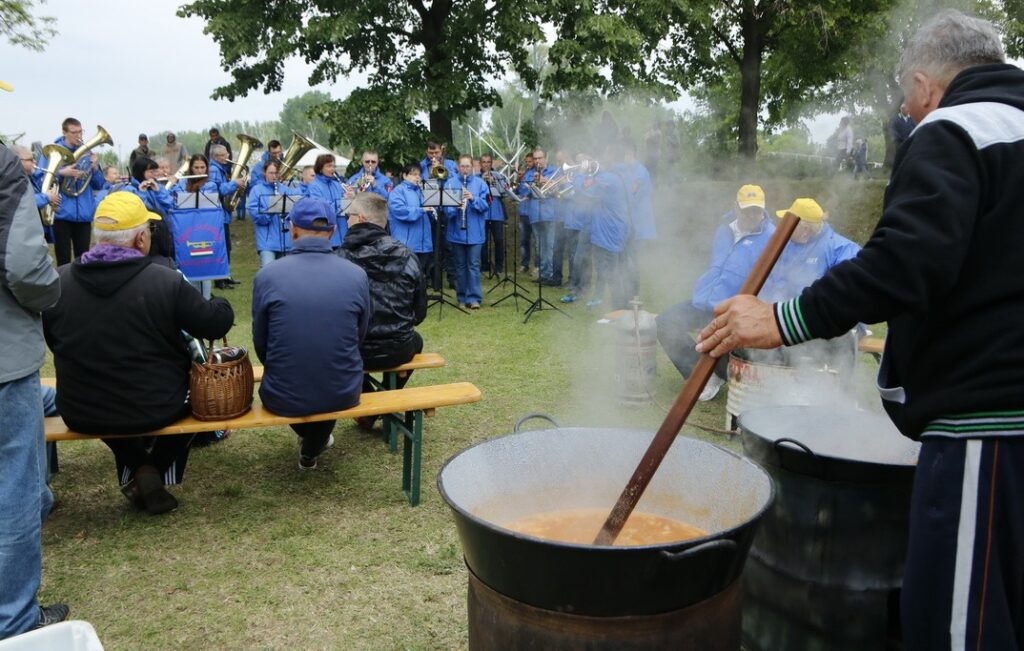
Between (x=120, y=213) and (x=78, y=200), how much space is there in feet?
27.1

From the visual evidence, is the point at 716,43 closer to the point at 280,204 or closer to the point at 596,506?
the point at 280,204

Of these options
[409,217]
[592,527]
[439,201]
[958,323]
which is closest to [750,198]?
[592,527]

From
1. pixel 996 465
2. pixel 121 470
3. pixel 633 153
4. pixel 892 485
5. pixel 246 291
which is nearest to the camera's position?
pixel 996 465

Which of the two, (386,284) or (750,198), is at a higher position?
(750,198)

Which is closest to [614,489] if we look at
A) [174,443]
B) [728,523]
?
[728,523]

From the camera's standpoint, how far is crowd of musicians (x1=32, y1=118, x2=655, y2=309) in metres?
10.0

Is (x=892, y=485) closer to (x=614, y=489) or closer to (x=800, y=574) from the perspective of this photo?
(x=800, y=574)

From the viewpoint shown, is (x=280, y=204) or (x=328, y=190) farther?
(x=328, y=190)

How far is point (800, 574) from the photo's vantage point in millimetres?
2721

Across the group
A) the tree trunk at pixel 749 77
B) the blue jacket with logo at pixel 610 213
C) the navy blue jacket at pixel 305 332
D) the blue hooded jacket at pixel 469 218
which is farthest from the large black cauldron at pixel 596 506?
the tree trunk at pixel 749 77

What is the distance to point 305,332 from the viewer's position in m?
4.32

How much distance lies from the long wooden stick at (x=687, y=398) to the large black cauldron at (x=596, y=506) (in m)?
0.25

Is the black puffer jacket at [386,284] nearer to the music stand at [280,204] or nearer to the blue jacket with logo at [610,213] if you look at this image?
the blue jacket with logo at [610,213]

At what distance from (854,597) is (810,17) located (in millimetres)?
15049
